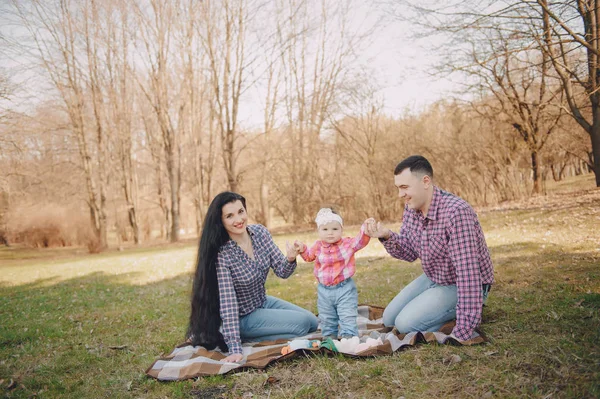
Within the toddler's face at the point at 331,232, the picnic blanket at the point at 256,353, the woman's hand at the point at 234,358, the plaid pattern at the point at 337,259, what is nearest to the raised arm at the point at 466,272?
the picnic blanket at the point at 256,353

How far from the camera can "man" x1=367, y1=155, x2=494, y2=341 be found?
362cm

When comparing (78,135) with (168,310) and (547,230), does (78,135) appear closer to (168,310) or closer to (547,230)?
(168,310)

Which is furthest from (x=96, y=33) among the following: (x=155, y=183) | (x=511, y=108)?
(x=511, y=108)

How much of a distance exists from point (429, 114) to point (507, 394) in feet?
61.0

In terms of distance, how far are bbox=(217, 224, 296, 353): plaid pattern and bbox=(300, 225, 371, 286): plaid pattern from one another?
340 millimetres

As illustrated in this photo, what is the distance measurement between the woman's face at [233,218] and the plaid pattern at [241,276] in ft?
0.58

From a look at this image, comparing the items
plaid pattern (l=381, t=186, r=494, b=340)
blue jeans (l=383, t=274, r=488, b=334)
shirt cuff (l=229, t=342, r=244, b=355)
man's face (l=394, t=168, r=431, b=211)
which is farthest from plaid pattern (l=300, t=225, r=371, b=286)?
shirt cuff (l=229, t=342, r=244, b=355)

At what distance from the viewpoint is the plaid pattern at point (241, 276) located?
4035mm

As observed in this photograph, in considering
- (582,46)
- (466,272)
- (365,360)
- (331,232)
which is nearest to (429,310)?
(466,272)

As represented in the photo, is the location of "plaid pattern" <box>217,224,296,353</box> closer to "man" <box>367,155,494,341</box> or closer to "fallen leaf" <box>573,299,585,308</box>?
"man" <box>367,155,494,341</box>

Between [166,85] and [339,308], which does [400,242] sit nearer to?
[339,308]

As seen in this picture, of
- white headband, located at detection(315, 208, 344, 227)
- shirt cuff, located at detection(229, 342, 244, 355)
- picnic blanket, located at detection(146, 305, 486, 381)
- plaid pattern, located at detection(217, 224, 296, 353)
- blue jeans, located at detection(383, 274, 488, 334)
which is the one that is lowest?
picnic blanket, located at detection(146, 305, 486, 381)

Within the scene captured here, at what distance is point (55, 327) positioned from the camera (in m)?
5.96

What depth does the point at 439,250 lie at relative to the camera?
392cm
